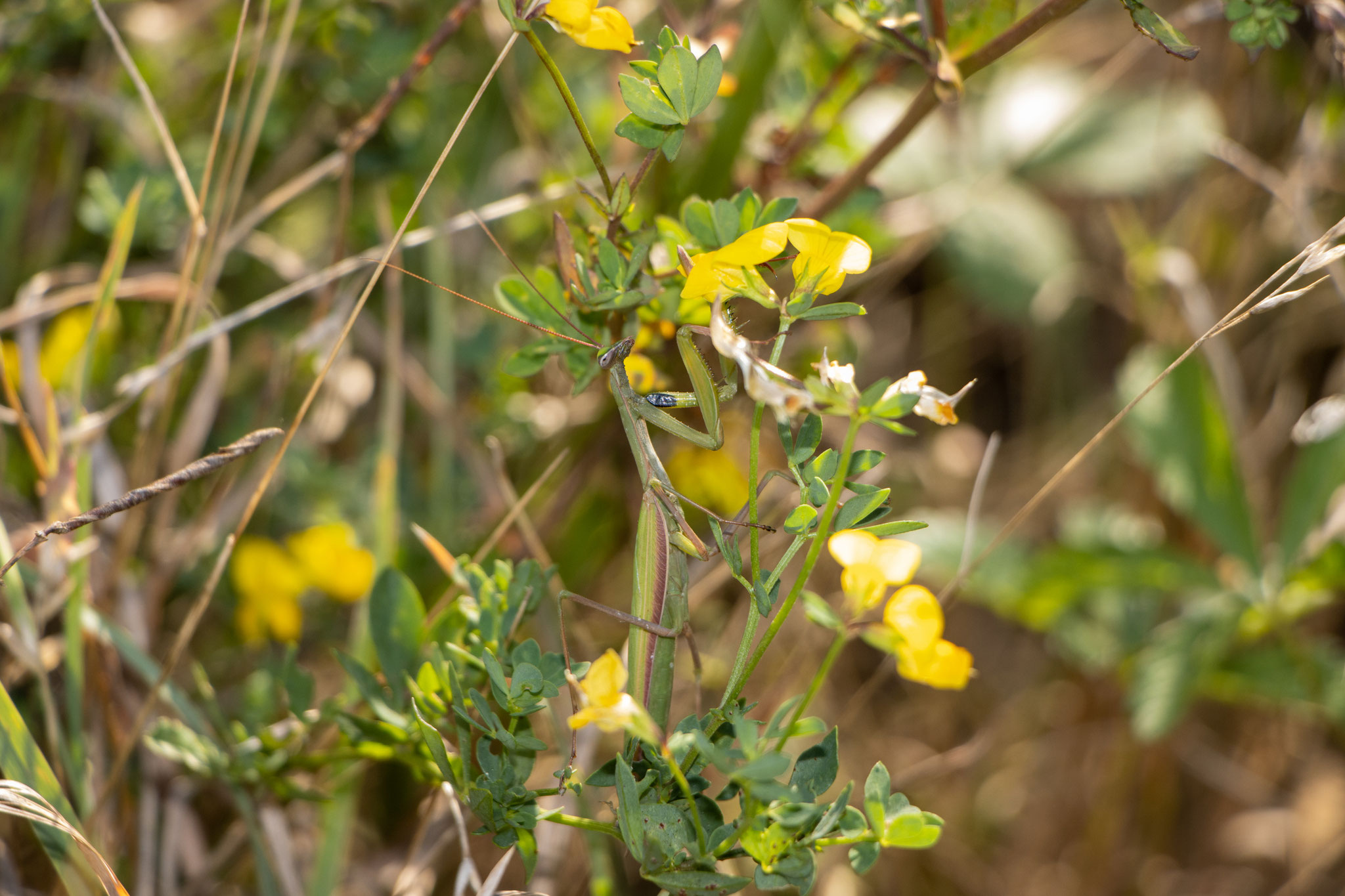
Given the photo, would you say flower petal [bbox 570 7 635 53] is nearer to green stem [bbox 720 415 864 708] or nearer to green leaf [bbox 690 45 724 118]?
green leaf [bbox 690 45 724 118]

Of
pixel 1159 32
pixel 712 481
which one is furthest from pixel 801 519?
pixel 712 481

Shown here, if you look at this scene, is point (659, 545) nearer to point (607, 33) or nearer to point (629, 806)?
point (629, 806)

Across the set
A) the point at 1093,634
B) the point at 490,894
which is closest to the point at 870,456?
the point at 490,894

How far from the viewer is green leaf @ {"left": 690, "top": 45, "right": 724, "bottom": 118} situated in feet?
2.90

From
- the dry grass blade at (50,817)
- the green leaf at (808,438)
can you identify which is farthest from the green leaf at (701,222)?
the dry grass blade at (50,817)

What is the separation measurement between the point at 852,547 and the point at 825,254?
27 centimetres

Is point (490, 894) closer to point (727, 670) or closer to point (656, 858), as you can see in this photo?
point (656, 858)

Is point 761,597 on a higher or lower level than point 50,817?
higher

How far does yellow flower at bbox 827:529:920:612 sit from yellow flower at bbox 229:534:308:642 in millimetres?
1139

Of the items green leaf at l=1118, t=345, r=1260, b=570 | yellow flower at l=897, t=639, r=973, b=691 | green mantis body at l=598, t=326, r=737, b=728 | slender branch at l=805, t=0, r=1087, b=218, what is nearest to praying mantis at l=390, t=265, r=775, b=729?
green mantis body at l=598, t=326, r=737, b=728

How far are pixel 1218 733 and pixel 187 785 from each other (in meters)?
2.21

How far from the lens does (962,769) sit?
2158mm

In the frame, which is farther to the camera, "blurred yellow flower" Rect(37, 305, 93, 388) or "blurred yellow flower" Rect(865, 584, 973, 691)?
"blurred yellow flower" Rect(37, 305, 93, 388)

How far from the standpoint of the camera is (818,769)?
0.84m
